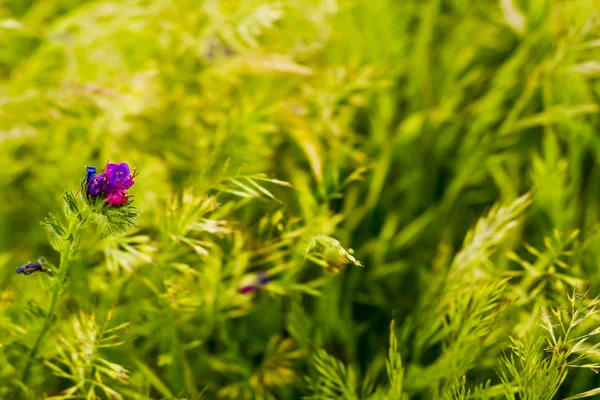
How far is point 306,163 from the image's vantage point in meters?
1.05

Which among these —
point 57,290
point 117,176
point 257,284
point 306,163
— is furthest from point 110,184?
point 306,163

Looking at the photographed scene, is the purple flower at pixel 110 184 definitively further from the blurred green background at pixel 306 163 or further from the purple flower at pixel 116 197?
the blurred green background at pixel 306 163

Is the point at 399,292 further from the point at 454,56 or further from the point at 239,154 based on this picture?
the point at 454,56

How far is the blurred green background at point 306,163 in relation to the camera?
765 mm

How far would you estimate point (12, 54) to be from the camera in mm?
1248

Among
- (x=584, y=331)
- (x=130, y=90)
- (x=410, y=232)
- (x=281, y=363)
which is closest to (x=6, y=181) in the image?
(x=130, y=90)

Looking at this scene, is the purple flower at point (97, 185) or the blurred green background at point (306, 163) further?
the blurred green background at point (306, 163)

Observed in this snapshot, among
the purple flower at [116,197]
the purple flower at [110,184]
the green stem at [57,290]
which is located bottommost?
the green stem at [57,290]

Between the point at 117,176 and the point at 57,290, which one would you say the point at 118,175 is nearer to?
the point at 117,176

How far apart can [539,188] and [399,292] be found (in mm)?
292

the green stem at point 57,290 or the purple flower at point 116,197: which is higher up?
the purple flower at point 116,197

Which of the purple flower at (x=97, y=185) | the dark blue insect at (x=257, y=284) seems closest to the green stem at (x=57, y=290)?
the purple flower at (x=97, y=185)

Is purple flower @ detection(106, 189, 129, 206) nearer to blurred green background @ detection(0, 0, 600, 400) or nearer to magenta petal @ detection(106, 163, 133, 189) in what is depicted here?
magenta petal @ detection(106, 163, 133, 189)

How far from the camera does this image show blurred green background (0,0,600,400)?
76cm
